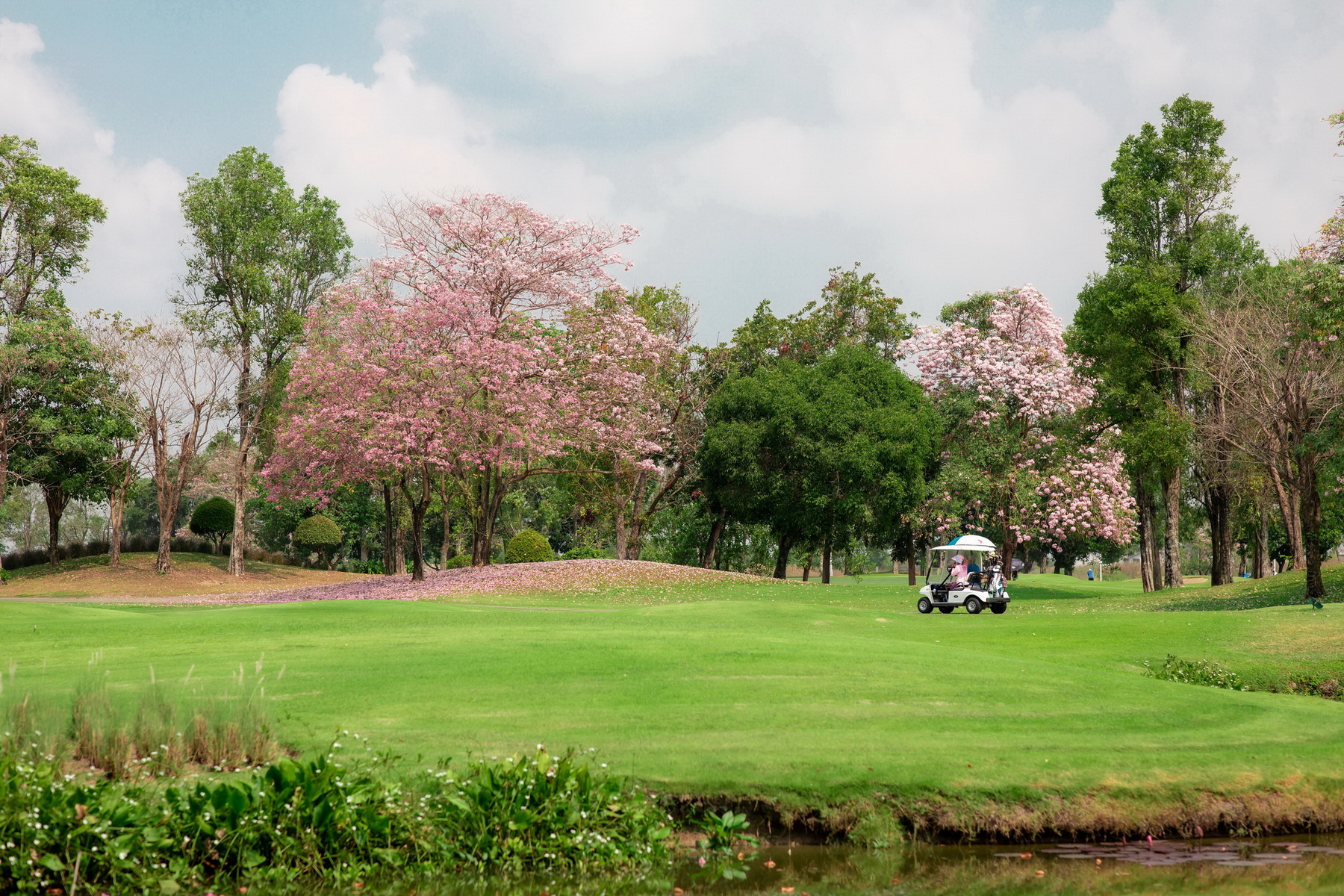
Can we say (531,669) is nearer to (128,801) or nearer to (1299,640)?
(128,801)

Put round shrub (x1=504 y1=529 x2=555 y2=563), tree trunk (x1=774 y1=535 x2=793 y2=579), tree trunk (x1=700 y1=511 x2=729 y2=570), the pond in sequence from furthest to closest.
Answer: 1. round shrub (x1=504 y1=529 x2=555 y2=563)
2. tree trunk (x1=700 y1=511 x2=729 y2=570)
3. tree trunk (x1=774 y1=535 x2=793 y2=579)
4. the pond

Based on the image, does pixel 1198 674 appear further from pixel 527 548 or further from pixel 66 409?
pixel 66 409

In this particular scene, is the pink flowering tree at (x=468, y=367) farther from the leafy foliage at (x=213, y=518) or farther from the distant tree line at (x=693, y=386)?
the leafy foliage at (x=213, y=518)

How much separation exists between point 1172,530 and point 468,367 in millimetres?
27045

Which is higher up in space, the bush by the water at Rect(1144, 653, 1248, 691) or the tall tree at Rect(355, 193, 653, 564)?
the tall tree at Rect(355, 193, 653, 564)

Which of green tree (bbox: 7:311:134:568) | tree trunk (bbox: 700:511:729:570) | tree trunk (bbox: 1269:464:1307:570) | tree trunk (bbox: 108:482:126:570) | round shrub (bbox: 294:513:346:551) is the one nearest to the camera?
tree trunk (bbox: 1269:464:1307:570)

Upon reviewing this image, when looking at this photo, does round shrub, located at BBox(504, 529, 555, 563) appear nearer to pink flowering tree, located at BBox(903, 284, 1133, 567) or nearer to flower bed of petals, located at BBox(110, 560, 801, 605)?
flower bed of petals, located at BBox(110, 560, 801, 605)

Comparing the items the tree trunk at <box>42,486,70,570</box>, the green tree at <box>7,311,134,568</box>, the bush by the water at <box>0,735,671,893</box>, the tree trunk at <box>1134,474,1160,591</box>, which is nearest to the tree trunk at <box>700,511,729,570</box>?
the tree trunk at <box>1134,474,1160,591</box>

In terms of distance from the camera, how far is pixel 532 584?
3622cm

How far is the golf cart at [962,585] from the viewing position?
28.9 meters

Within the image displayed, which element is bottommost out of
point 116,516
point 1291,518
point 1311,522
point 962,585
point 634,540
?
point 962,585

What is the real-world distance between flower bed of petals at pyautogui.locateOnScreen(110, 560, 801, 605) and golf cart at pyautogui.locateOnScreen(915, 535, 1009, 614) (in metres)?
8.90

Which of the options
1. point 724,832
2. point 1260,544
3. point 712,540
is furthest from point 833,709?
point 1260,544

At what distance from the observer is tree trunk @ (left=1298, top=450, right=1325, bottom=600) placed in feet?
92.5
